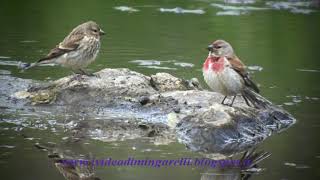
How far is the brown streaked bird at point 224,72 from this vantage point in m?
10.4

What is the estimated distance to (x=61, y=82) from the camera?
12008 mm

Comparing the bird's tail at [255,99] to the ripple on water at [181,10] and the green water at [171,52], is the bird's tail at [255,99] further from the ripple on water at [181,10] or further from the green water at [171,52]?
the ripple on water at [181,10]

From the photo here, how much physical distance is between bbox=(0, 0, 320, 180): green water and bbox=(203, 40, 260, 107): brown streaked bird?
806 millimetres

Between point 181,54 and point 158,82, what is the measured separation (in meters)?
3.23

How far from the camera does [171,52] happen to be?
15.5 metres

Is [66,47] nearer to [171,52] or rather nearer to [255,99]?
[255,99]

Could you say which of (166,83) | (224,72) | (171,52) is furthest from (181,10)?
(224,72)

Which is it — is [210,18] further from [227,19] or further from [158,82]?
[158,82]

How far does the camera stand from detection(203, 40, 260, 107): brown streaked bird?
10430 mm

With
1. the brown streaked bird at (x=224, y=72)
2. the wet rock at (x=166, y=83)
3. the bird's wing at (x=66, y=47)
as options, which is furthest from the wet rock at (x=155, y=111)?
the bird's wing at (x=66, y=47)

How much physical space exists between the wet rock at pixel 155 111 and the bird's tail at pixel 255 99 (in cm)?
5

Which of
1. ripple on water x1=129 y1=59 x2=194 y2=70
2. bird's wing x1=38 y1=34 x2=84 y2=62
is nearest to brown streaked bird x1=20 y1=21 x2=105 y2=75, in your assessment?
bird's wing x1=38 y1=34 x2=84 y2=62

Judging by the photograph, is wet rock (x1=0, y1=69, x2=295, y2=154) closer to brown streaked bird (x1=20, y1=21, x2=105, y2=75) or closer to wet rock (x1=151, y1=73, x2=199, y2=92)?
wet rock (x1=151, y1=73, x2=199, y2=92)

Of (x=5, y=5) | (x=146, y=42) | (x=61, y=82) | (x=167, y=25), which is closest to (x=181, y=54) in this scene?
(x=146, y=42)
